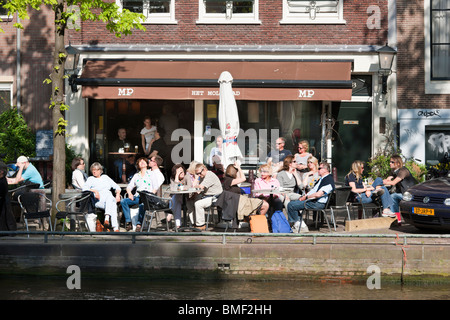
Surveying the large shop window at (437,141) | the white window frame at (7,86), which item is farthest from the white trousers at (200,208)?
the white window frame at (7,86)

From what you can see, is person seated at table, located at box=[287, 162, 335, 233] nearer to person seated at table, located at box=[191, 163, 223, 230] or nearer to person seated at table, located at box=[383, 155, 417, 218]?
person seated at table, located at box=[191, 163, 223, 230]

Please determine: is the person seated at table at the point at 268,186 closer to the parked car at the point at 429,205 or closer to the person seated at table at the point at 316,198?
the person seated at table at the point at 316,198

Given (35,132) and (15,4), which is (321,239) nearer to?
(15,4)

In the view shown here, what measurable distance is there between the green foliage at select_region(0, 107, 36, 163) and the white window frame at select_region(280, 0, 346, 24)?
23.0ft

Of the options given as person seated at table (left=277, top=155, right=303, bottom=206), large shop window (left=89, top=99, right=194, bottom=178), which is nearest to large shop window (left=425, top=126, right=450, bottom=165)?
large shop window (left=89, top=99, right=194, bottom=178)

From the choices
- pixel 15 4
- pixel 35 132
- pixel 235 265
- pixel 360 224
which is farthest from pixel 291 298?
pixel 35 132

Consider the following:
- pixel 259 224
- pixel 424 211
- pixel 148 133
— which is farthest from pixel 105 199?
pixel 148 133

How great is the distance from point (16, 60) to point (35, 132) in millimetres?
1942

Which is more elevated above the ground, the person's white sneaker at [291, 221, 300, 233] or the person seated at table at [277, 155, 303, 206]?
the person seated at table at [277, 155, 303, 206]

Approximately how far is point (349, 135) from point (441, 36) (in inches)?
137

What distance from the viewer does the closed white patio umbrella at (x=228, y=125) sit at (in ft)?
49.1

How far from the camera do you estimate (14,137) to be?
64.2ft

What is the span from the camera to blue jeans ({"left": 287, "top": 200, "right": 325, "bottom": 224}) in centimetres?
1379

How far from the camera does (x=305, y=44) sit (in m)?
19.9
